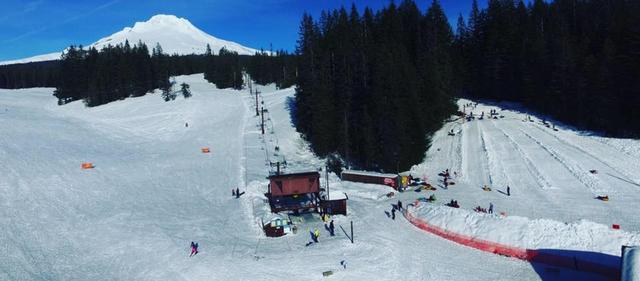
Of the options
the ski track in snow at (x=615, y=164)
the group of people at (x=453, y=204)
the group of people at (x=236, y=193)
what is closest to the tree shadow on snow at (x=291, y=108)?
the group of people at (x=236, y=193)

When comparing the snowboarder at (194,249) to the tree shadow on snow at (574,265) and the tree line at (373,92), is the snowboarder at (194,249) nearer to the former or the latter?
the tree shadow on snow at (574,265)

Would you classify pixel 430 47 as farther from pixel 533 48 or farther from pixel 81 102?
pixel 81 102

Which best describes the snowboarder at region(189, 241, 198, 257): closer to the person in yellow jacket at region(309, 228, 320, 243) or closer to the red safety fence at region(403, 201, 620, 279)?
the person in yellow jacket at region(309, 228, 320, 243)

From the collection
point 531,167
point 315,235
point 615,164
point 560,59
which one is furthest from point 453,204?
point 560,59

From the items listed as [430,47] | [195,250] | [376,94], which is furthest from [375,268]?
[430,47]

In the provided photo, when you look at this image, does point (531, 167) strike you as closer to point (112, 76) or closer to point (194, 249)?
point (194, 249)
